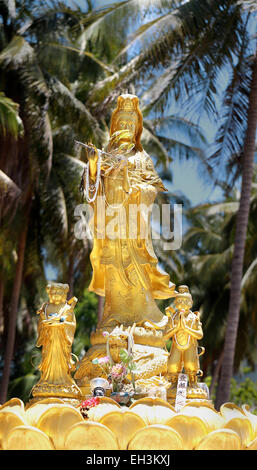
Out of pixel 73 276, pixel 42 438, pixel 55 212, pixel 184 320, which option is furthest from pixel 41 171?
pixel 42 438

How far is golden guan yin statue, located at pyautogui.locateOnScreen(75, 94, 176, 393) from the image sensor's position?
1070 cm

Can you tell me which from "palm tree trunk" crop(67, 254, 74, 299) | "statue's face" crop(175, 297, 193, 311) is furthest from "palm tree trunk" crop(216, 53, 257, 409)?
"palm tree trunk" crop(67, 254, 74, 299)

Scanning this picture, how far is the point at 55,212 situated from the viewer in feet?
66.4

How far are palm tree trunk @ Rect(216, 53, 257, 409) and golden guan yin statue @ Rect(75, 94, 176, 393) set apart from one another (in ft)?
12.5

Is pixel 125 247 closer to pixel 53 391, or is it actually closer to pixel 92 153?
pixel 92 153

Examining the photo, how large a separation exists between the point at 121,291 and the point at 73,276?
11.7m

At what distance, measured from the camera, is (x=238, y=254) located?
15.4 metres

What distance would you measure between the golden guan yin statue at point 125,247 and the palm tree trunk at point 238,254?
3.81 metres

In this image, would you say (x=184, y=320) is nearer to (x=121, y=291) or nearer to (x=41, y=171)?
(x=121, y=291)

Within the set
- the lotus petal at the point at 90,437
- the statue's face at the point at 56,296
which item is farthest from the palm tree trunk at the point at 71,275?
the lotus petal at the point at 90,437

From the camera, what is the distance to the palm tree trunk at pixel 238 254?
48.8 ft

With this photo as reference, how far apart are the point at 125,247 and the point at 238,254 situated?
15.4 feet

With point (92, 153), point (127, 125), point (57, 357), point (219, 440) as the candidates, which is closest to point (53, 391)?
point (57, 357)

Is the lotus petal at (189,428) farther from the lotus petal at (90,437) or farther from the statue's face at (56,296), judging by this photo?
the statue's face at (56,296)
